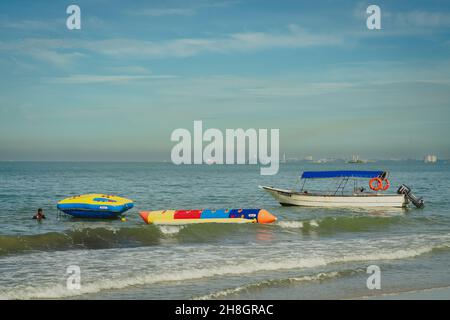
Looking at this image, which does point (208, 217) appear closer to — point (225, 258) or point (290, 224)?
point (290, 224)

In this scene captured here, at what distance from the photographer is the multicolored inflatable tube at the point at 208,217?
28.2 metres

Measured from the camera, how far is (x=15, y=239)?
914 inches

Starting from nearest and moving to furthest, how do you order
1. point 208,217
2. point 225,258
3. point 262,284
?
point 262,284, point 225,258, point 208,217

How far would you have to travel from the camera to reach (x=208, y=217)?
93.0 ft

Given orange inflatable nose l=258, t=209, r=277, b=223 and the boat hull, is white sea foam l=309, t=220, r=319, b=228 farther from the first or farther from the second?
the boat hull

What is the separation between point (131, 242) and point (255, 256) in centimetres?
717

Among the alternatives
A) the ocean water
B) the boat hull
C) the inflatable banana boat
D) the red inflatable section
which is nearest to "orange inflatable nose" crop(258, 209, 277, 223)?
the ocean water

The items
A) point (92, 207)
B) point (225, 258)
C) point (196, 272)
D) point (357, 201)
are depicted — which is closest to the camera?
point (196, 272)

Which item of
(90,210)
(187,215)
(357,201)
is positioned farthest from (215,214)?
(357,201)

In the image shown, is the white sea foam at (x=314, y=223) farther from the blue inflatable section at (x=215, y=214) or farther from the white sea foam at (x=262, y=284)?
the white sea foam at (x=262, y=284)

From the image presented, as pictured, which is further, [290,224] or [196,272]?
[290,224]

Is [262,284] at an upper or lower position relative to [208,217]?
lower
